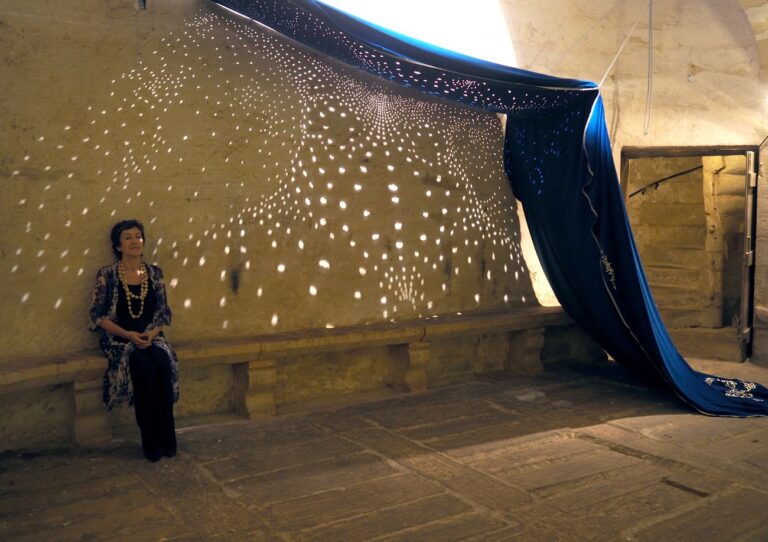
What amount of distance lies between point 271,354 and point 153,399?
31.8 inches

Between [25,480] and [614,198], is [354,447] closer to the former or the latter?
[25,480]

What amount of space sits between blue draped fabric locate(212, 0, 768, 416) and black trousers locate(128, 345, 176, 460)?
6.43ft

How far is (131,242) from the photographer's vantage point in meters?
3.51

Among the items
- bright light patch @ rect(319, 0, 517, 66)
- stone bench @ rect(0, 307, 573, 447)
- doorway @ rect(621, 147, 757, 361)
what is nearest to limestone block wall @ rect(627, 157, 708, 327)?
doorway @ rect(621, 147, 757, 361)

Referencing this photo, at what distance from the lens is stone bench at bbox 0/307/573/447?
11.2 ft

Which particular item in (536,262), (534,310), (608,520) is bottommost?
(608,520)

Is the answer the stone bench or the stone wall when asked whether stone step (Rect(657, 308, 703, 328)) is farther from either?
the stone wall

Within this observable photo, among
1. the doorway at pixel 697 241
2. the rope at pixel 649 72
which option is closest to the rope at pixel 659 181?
the doorway at pixel 697 241

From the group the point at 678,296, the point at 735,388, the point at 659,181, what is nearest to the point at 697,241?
the point at 678,296

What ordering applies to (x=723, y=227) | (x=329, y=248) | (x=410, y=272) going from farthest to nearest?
1. (x=723, y=227)
2. (x=410, y=272)
3. (x=329, y=248)

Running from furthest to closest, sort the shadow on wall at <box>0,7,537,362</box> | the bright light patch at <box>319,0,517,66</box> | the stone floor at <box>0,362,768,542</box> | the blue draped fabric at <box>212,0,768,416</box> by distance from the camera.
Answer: the bright light patch at <box>319,0,517,66</box> < the blue draped fabric at <box>212,0,768,416</box> < the shadow on wall at <box>0,7,537,362</box> < the stone floor at <box>0,362,768,542</box>

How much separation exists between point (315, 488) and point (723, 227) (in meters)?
6.42

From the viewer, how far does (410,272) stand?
4.93m

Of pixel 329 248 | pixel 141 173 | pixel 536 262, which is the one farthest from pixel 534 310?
pixel 141 173
